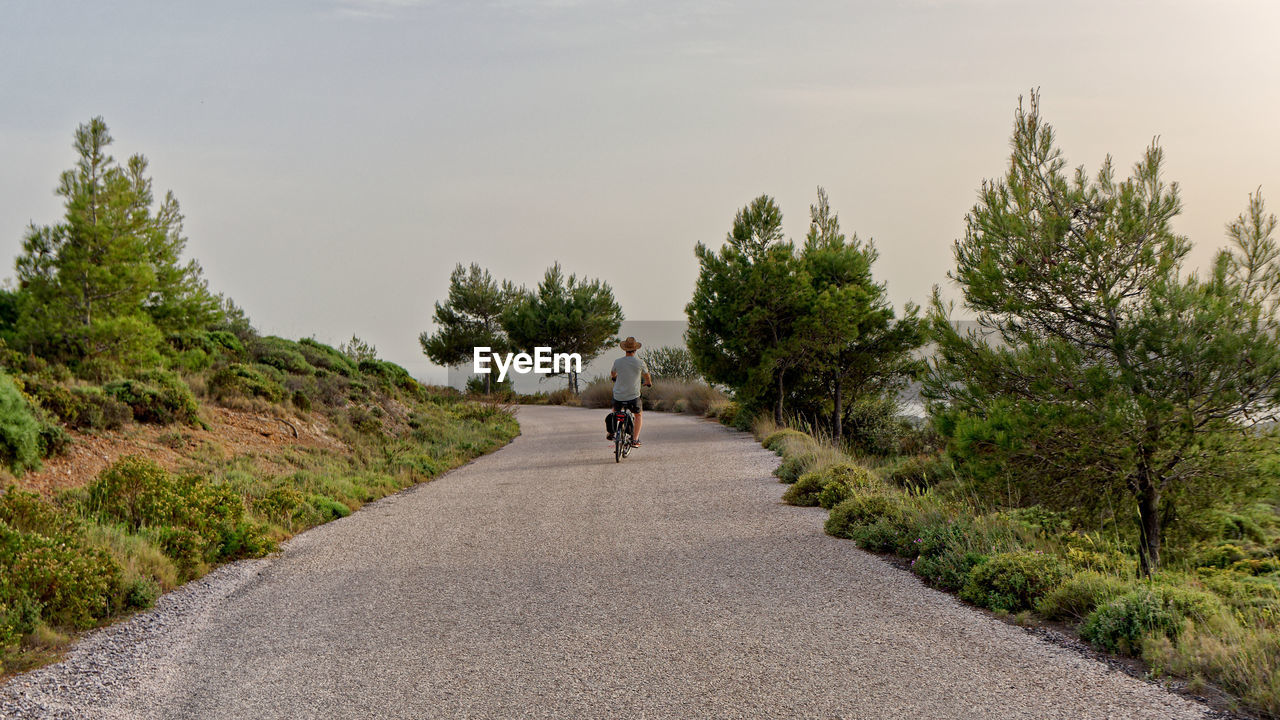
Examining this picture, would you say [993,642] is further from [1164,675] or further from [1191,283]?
[1191,283]

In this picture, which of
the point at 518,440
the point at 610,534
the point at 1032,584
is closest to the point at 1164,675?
the point at 1032,584

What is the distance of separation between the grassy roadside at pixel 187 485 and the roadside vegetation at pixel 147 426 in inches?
0.8

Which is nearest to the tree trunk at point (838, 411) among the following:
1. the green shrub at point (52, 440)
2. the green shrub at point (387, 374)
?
the green shrub at point (387, 374)

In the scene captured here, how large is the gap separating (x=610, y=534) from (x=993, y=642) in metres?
4.19

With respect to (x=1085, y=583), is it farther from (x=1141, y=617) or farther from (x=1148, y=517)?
(x=1148, y=517)

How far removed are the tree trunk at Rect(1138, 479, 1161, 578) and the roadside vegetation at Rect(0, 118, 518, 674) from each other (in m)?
9.44

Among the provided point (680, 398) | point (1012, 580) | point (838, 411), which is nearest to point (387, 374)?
point (680, 398)

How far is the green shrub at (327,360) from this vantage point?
21.4 metres

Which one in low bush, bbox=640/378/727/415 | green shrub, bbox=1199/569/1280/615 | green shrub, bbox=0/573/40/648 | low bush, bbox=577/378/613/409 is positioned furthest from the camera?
low bush, bbox=577/378/613/409

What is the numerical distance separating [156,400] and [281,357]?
7.54 m

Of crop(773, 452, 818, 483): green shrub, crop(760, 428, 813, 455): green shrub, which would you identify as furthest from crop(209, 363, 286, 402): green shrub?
crop(773, 452, 818, 483): green shrub

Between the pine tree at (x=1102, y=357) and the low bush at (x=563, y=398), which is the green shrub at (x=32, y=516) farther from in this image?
the low bush at (x=563, y=398)

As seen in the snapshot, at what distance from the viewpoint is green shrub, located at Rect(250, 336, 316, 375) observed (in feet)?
63.1

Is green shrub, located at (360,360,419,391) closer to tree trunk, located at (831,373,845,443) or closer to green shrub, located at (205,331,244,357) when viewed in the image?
green shrub, located at (205,331,244,357)
